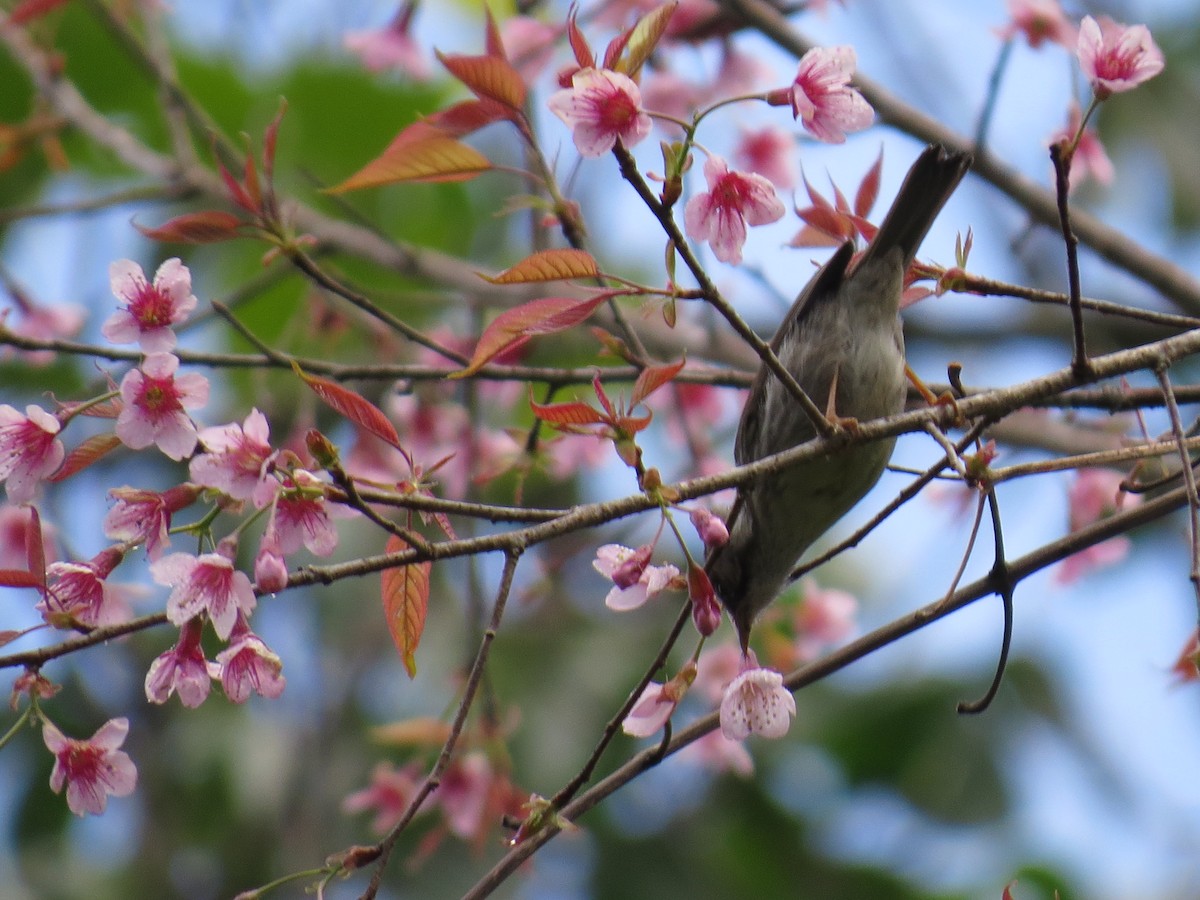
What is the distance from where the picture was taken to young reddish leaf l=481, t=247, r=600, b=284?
1.70m

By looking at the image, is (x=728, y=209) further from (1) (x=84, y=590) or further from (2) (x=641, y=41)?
(1) (x=84, y=590)

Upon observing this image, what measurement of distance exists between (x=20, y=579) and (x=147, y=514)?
0.19m

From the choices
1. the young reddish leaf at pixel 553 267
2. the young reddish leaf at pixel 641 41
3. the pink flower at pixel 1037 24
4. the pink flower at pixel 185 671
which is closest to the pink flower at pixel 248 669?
the pink flower at pixel 185 671

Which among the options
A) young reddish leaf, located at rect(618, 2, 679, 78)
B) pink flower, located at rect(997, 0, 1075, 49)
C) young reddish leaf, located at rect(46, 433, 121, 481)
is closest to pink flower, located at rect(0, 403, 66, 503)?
young reddish leaf, located at rect(46, 433, 121, 481)

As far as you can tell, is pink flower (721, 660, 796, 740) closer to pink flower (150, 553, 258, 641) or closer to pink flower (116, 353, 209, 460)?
pink flower (150, 553, 258, 641)

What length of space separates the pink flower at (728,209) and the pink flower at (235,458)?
2.25 ft

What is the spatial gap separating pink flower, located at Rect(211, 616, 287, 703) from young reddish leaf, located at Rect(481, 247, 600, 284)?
60 cm

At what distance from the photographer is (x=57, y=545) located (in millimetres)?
3064

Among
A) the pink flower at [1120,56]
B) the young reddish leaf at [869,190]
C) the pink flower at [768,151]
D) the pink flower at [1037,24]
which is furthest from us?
the pink flower at [768,151]

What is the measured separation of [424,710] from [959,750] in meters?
2.64

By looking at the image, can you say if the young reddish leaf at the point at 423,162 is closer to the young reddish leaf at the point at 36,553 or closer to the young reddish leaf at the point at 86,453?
the young reddish leaf at the point at 86,453

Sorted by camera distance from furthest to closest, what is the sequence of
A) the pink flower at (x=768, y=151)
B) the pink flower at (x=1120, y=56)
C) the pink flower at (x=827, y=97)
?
the pink flower at (x=768, y=151)
the pink flower at (x=1120, y=56)
the pink flower at (x=827, y=97)

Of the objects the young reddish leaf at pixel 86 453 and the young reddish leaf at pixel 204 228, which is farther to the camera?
the young reddish leaf at pixel 204 228

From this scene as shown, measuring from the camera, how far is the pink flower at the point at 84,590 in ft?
5.90
